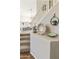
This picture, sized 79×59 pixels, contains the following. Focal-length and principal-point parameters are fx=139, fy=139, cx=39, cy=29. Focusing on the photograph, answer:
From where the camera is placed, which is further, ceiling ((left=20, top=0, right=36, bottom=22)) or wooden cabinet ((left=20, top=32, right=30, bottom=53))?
ceiling ((left=20, top=0, right=36, bottom=22))

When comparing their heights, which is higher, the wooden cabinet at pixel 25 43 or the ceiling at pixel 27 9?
the ceiling at pixel 27 9

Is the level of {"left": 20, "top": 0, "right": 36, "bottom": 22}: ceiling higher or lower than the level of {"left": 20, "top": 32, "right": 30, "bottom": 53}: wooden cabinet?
higher

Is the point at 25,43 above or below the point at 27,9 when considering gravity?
below

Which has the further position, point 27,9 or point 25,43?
point 27,9

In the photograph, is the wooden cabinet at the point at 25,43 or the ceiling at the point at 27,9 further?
the ceiling at the point at 27,9
